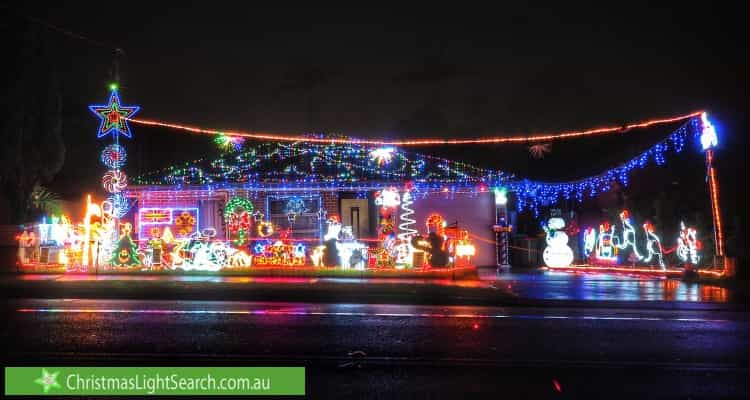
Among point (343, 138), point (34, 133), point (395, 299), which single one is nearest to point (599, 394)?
point (395, 299)

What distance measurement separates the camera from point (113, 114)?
19141 mm

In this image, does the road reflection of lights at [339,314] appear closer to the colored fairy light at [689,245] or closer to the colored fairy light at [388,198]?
the colored fairy light at [689,245]

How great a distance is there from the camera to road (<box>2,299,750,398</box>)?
6684 mm

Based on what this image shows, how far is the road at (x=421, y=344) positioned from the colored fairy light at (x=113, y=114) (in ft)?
26.3

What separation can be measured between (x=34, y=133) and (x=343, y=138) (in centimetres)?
1042

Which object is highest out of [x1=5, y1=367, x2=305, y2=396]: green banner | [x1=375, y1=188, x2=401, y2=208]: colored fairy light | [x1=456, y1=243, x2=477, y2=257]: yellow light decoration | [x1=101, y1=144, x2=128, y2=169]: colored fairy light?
[x1=101, y1=144, x2=128, y2=169]: colored fairy light

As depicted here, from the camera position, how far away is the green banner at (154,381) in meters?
6.29

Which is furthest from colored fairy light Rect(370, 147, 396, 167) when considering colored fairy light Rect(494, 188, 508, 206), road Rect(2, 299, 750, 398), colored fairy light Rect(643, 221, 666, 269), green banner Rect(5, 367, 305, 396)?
green banner Rect(5, 367, 305, 396)

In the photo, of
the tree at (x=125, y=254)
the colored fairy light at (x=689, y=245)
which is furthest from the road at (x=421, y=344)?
the tree at (x=125, y=254)

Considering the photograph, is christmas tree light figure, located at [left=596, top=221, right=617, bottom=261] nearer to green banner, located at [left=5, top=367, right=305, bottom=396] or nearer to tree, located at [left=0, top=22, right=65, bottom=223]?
green banner, located at [left=5, top=367, right=305, bottom=396]

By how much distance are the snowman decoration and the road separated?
33.1ft

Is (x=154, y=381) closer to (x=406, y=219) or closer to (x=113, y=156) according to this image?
(x=113, y=156)

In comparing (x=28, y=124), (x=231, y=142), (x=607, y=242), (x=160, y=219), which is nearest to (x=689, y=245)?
(x=607, y=242)

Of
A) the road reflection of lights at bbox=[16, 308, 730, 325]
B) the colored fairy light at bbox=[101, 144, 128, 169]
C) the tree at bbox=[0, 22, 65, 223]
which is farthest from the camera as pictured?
the tree at bbox=[0, 22, 65, 223]
